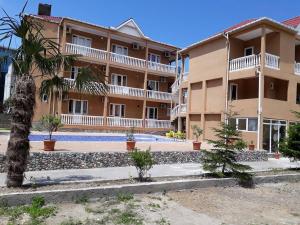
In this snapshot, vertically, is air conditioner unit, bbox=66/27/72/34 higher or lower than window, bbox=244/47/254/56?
higher

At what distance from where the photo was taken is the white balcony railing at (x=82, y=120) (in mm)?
28427

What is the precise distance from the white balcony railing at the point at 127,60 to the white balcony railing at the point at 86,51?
99 cm

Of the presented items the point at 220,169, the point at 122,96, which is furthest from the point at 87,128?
the point at 220,169

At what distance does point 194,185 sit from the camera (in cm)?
1006

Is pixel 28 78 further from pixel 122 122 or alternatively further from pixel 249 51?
pixel 122 122

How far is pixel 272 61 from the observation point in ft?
74.9

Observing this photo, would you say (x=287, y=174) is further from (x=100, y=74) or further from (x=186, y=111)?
(x=186, y=111)

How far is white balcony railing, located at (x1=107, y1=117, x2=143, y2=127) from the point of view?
30953 mm

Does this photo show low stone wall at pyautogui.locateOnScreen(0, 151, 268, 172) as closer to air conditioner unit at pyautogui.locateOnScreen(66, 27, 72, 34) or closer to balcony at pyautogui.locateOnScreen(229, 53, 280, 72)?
balcony at pyautogui.locateOnScreen(229, 53, 280, 72)

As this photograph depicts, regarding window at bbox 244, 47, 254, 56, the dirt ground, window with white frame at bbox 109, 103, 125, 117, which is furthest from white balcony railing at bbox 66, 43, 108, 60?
the dirt ground

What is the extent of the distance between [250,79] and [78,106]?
51.4 feet

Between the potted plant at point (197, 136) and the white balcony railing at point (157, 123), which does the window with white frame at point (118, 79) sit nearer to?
the white balcony railing at point (157, 123)

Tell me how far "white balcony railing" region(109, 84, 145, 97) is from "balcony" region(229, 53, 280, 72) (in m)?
11.5

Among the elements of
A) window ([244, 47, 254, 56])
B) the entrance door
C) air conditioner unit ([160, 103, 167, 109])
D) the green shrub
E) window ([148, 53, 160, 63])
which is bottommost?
the green shrub
